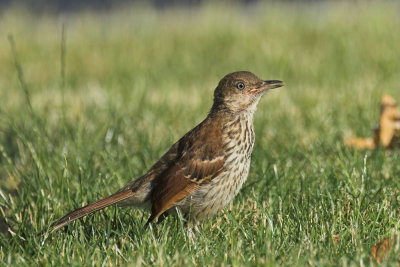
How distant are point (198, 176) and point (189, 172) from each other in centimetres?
8

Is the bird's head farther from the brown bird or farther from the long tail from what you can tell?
the long tail

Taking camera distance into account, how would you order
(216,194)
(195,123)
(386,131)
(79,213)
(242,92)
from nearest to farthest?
(79,213), (216,194), (242,92), (386,131), (195,123)

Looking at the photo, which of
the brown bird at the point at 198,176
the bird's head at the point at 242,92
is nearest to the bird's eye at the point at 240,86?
the bird's head at the point at 242,92

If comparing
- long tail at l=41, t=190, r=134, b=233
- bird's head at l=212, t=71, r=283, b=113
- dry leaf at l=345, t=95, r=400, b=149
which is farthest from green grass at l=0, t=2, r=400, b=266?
bird's head at l=212, t=71, r=283, b=113

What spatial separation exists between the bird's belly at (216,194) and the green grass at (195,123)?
0.13 m

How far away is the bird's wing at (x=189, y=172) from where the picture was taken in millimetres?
4805

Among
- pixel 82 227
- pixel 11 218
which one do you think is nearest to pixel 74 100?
pixel 11 218

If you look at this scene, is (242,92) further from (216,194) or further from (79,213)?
(79,213)

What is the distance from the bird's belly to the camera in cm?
484

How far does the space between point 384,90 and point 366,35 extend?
2.81m

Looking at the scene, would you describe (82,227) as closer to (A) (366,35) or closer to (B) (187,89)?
(B) (187,89)

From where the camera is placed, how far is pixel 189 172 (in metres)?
4.89

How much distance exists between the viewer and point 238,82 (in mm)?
5301

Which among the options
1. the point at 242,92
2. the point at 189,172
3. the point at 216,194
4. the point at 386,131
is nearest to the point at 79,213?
the point at 189,172
